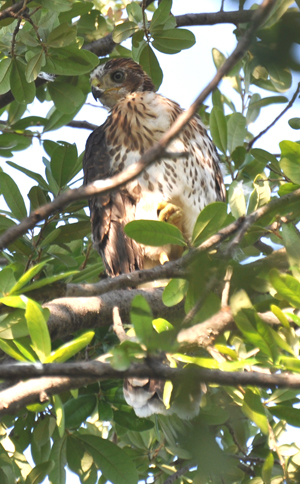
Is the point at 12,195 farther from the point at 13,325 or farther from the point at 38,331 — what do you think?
the point at 38,331

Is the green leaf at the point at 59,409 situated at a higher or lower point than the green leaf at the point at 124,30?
lower

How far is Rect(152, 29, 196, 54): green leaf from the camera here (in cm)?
338

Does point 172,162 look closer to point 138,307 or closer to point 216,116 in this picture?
point 216,116

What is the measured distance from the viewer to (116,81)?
469 cm

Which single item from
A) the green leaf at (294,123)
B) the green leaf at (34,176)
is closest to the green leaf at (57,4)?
the green leaf at (34,176)

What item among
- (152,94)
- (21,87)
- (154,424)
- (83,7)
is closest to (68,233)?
(21,87)

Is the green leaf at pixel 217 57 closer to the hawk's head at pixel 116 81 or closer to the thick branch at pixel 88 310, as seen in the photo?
the hawk's head at pixel 116 81

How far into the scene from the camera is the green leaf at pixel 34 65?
294 centimetres

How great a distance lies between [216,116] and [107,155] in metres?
1.01

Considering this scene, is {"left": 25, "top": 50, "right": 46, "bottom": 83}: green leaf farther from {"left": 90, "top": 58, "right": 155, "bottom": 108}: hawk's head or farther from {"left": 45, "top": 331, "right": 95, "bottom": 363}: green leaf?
{"left": 45, "top": 331, "right": 95, "bottom": 363}: green leaf

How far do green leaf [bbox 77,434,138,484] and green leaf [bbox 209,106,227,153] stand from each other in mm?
1747

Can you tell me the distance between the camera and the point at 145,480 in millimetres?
3227

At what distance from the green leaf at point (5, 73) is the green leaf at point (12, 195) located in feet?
2.00

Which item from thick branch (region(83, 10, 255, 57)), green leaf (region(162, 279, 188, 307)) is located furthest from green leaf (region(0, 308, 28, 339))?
thick branch (region(83, 10, 255, 57))
